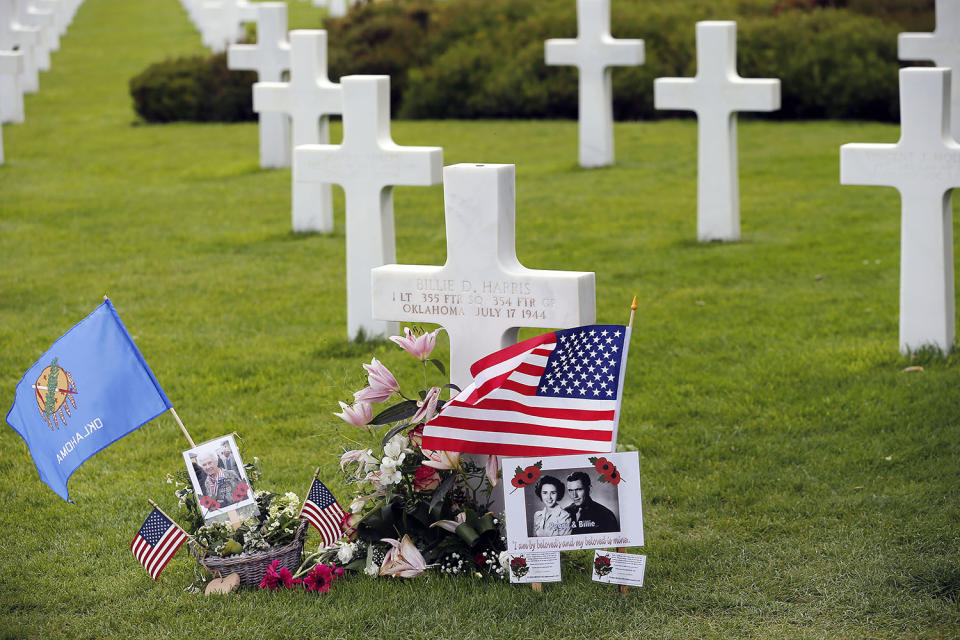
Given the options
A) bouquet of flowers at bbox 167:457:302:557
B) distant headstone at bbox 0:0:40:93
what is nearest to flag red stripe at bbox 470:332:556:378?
bouquet of flowers at bbox 167:457:302:557

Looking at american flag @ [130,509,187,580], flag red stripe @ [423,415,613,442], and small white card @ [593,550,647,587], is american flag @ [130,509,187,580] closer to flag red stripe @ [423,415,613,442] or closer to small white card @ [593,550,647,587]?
flag red stripe @ [423,415,613,442]

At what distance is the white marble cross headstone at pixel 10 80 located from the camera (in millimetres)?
17677

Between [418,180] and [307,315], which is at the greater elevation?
[418,180]

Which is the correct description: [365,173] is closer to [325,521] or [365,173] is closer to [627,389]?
[627,389]

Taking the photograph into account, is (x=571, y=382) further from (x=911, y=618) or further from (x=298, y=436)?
(x=298, y=436)

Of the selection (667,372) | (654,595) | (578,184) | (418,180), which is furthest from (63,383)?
(578,184)

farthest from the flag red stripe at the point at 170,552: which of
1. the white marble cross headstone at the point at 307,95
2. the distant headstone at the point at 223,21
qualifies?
the distant headstone at the point at 223,21

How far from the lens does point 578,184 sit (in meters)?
14.9

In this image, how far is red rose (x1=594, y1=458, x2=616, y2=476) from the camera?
192 inches

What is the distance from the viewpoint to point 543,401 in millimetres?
4996

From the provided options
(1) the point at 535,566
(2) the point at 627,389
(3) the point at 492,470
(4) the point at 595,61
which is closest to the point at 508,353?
(3) the point at 492,470

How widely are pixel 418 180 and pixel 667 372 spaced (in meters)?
1.97

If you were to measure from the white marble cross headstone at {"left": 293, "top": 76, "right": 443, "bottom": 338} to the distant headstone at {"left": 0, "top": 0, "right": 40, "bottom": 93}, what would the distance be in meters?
15.9

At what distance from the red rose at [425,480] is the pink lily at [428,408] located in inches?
7.8
